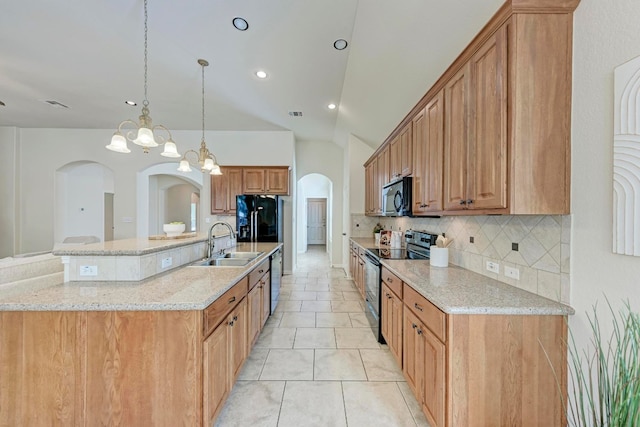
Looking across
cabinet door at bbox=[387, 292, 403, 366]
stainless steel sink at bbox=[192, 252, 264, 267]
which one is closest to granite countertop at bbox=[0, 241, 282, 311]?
stainless steel sink at bbox=[192, 252, 264, 267]

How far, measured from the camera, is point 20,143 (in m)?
5.45

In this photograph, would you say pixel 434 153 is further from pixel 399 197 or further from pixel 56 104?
pixel 56 104

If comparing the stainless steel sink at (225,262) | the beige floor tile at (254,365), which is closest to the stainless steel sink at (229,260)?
the stainless steel sink at (225,262)

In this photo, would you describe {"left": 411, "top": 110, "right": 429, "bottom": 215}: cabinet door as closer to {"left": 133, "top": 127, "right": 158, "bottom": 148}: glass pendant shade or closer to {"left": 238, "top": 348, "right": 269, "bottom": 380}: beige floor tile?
{"left": 238, "top": 348, "right": 269, "bottom": 380}: beige floor tile

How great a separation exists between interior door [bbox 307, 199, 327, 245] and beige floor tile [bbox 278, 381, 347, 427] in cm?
922

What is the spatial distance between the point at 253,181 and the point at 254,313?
3.40 meters

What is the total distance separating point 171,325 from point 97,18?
3465 mm

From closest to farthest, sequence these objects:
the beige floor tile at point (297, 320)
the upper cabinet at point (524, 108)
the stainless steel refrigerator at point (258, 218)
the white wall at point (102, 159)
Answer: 1. the upper cabinet at point (524, 108)
2. the beige floor tile at point (297, 320)
3. the stainless steel refrigerator at point (258, 218)
4. the white wall at point (102, 159)

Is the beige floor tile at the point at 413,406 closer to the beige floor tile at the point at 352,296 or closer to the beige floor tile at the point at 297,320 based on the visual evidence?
the beige floor tile at the point at 297,320

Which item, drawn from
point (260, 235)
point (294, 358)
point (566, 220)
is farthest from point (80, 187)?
point (566, 220)

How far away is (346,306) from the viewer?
374 centimetres

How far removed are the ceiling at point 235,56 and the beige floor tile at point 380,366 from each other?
2700mm

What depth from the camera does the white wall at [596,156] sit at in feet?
3.60

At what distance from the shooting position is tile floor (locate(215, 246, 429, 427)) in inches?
68.0
